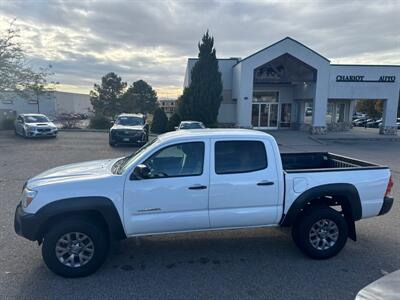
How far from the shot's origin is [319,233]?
392cm

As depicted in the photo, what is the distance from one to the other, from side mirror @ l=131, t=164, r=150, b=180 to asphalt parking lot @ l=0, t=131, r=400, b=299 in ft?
3.92

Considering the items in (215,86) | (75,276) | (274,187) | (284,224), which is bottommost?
(75,276)

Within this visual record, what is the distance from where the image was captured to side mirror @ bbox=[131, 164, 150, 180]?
11.3 ft

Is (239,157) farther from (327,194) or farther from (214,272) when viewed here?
(214,272)

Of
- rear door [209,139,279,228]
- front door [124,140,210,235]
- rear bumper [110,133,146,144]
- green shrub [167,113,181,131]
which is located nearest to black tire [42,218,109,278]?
front door [124,140,210,235]

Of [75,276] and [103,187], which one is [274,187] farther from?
[75,276]

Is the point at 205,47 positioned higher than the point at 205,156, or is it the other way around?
the point at 205,47

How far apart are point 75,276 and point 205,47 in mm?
22166

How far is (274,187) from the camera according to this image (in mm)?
3740

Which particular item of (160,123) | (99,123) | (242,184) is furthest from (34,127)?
(242,184)

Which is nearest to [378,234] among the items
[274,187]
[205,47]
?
[274,187]

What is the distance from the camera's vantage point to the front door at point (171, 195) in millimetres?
3479

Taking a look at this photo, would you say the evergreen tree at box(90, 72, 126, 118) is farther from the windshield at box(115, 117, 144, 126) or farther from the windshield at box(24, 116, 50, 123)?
the windshield at box(115, 117, 144, 126)

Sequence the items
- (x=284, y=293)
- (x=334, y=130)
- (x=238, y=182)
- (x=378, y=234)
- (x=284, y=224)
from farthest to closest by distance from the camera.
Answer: (x=334, y=130) → (x=378, y=234) → (x=284, y=224) → (x=238, y=182) → (x=284, y=293)
